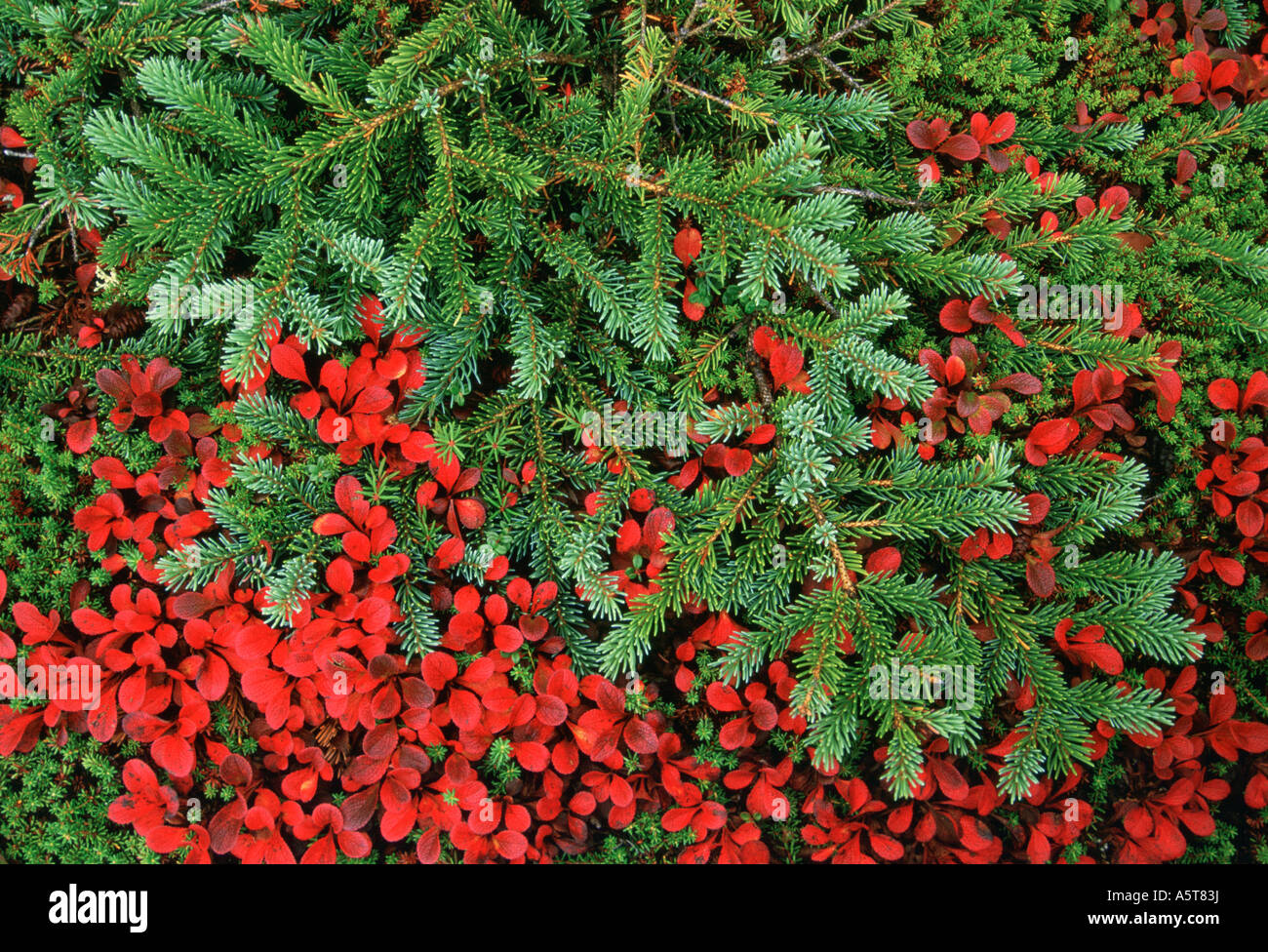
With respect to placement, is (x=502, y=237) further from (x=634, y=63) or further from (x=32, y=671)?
(x=32, y=671)

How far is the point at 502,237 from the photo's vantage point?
1.95 meters

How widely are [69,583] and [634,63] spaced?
2243 millimetres

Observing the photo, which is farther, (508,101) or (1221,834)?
(1221,834)

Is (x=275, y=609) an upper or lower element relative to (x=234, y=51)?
lower

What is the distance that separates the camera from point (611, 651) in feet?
6.54

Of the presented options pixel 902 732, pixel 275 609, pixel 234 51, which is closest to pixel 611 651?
pixel 902 732

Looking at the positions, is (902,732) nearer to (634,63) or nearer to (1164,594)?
(1164,594)

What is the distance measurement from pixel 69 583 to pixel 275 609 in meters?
0.80

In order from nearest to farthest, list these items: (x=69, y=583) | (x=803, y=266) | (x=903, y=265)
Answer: (x=803, y=266) < (x=903, y=265) < (x=69, y=583)

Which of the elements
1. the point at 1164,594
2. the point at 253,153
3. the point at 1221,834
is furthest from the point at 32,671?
the point at 1221,834

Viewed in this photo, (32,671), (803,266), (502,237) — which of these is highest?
(502,237)

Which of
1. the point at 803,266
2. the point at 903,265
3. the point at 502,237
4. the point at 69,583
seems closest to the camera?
the point at 803,266

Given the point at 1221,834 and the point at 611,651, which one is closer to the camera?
the point at 611,651

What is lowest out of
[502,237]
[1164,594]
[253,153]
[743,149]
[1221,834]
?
[1221,834]
